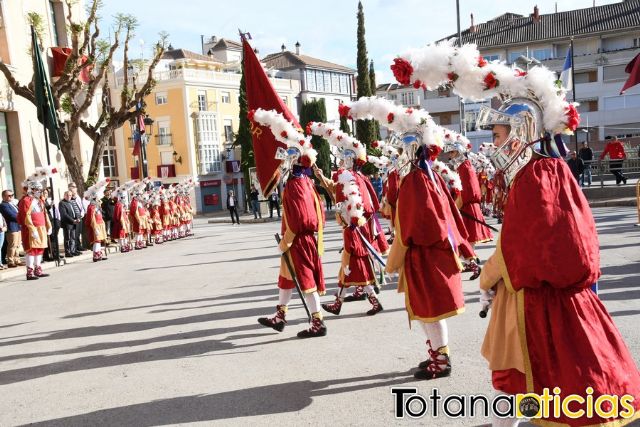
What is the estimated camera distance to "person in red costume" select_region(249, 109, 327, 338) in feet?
21.8

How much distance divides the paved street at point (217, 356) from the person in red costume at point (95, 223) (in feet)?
20.1

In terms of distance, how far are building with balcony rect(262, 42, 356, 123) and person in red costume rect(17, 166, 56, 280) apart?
48257 millimetres

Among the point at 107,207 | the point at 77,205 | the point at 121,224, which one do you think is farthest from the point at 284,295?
the point at 107,207

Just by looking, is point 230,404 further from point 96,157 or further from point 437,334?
point 96,157

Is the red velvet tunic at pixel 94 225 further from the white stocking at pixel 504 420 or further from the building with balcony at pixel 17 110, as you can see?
the white stocking at pixel 504 420

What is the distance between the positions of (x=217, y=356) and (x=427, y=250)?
2673 millimetres

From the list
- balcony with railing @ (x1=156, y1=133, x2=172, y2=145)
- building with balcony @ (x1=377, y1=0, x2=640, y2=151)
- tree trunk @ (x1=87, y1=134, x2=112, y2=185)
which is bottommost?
tree trunk @ (x1=87, y1=134, x2=112, y2=185)

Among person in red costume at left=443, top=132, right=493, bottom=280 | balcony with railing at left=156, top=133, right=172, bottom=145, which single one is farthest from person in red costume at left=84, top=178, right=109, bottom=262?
balcony with railing at left=156, top=133, right=172, bottom=145

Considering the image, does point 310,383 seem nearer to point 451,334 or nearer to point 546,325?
point 451,334

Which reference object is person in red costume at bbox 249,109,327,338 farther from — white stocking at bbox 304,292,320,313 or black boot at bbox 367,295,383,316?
black boot at bbox 367,295,383,316

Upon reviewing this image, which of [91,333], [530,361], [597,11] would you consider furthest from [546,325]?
[597,11]

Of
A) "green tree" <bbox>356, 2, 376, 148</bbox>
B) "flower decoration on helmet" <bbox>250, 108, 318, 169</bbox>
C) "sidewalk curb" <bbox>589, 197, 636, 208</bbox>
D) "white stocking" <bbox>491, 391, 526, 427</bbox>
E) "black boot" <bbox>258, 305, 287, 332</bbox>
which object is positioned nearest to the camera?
"white stocking" <bbox>491, 391, 526, 427</bbox>

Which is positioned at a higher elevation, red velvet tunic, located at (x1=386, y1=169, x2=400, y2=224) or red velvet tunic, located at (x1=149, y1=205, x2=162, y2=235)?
red velvet tunic, located at (x1=386, y1=169, x2=400, y2=224)

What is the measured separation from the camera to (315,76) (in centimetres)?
6494
